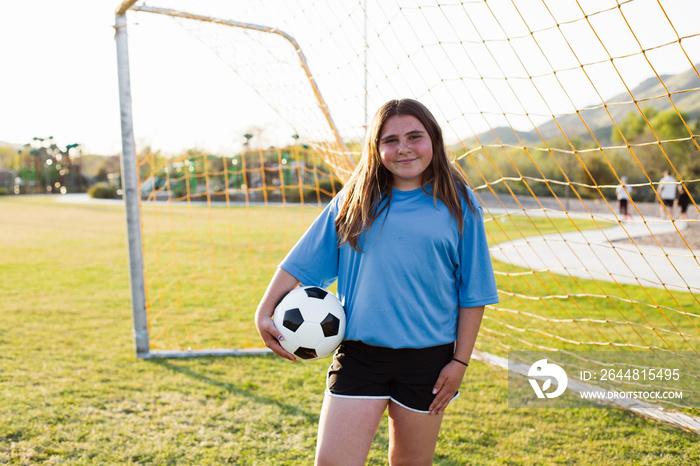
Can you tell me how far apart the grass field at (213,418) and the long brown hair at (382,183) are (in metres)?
1.57

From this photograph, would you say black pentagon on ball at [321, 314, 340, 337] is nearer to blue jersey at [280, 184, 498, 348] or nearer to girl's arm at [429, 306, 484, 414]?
blue jersey at [280, 184, 498, 348]

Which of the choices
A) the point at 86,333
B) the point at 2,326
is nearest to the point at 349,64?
the point at 86,333

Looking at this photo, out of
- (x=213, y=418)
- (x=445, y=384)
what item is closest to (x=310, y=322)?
(x=445, y=384)

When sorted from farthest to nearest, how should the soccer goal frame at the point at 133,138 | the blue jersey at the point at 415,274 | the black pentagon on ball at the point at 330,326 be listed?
the soccer goal frame at the point at 133,138 < the black pentagon on ball at the point at 330,326 < the blue jersey at the point at 415,274

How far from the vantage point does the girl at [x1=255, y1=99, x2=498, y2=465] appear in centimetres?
173

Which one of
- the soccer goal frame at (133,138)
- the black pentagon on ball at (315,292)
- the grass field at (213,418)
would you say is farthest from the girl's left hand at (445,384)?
the soccer goal frame at (133,138)

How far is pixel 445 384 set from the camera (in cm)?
177

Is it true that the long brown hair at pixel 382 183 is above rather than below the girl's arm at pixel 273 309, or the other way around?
above

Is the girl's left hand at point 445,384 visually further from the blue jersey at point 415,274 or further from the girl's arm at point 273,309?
the girl's arm at point 273,309

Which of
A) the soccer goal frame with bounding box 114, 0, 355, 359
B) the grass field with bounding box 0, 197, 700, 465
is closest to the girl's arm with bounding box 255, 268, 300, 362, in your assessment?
the grass field with bounding box 0, 197, 700, 465

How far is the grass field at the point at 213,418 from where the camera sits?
9.23 ft

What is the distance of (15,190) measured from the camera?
2047 inches

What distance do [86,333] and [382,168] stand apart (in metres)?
4.32

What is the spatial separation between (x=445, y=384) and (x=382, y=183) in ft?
2.39
